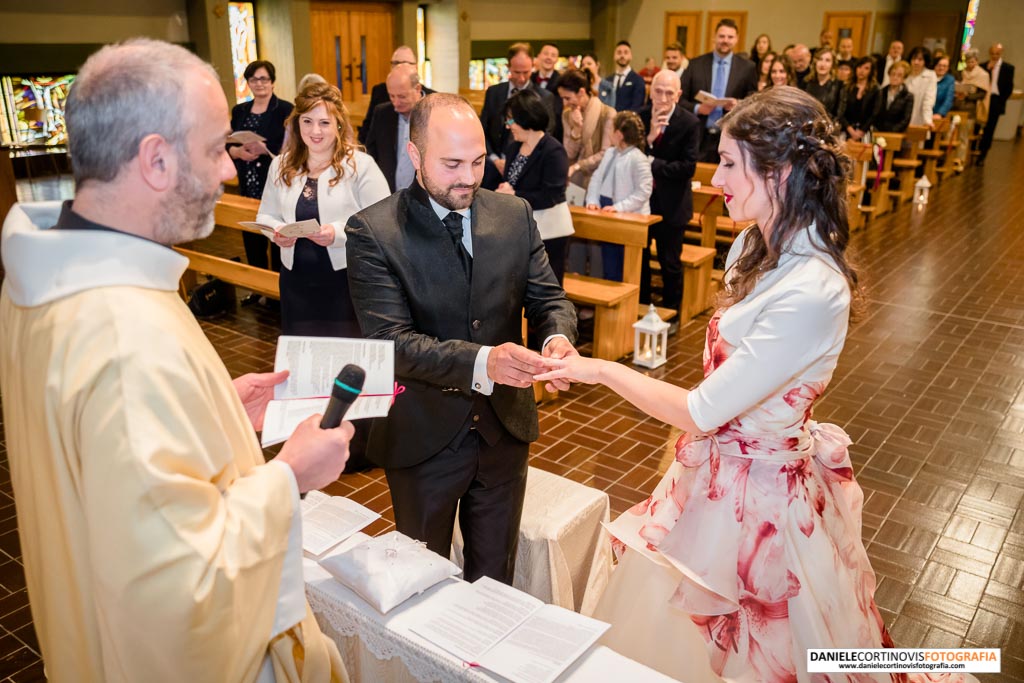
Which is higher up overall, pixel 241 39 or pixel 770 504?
pixel 241 39

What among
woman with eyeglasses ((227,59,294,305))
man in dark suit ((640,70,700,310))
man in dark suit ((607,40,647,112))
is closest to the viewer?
man in dark suit ((640,70,700,310))

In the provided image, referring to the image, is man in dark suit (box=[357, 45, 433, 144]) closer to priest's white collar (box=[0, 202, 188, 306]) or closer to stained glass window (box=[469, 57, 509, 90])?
priest's white collar (box=[0, 202, 188, 306])

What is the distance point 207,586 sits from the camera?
1.23 meters

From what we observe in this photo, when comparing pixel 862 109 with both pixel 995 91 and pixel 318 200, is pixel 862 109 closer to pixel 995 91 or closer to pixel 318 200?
pixel 995 91

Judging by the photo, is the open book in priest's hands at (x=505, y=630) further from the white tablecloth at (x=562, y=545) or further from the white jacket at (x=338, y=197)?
the white jacket at (x=338, y=197)

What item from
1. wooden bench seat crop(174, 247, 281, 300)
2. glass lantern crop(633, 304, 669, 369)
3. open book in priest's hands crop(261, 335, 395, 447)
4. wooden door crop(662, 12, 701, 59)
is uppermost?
wooden door crop(662, 12, 701, 59)

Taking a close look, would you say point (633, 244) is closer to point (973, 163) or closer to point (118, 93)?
point (118, 93)

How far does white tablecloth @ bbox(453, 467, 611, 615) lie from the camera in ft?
8.78

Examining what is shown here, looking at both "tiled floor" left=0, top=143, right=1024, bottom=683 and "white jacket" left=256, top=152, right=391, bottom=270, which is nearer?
"tiled floor" left=0, top=143, right=1024, bottom=683

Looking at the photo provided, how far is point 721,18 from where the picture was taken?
669 inches

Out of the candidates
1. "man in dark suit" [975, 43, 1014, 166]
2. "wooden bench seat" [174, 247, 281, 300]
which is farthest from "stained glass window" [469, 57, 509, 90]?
"wooden bench seat" [174, 247, 281, 300]

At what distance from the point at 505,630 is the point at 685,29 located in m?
17.3

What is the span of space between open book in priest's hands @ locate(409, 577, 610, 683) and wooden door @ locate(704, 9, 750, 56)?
657 inches

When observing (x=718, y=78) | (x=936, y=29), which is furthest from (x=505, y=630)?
(x=936, y=29)
